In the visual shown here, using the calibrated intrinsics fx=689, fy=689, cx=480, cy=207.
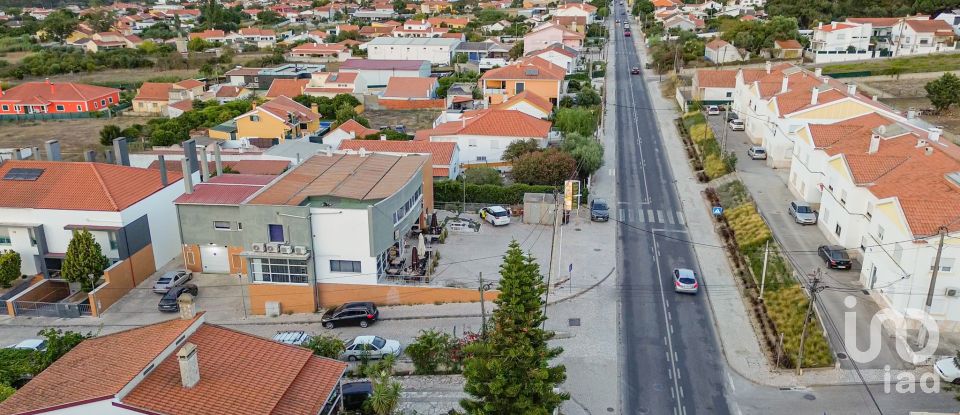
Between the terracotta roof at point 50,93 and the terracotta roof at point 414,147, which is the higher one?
the terracotta roof at point 414,147

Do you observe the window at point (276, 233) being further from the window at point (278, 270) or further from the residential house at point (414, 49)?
the residential house at point (414, 49)

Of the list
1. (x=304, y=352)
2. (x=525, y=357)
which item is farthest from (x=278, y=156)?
(x=525, y=357)

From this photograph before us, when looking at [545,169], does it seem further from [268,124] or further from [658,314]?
[268,124]

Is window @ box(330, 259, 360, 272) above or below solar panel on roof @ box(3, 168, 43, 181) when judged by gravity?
below

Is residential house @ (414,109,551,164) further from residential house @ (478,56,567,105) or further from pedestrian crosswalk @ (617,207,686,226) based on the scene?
residential house @ (478,56,567,105)

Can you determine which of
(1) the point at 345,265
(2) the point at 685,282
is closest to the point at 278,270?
(1) the point at 345,265

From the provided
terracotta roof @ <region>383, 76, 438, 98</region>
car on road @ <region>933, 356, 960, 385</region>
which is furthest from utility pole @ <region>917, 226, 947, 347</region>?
terracotta roof @ <region>383, 76, 438, 98</region>

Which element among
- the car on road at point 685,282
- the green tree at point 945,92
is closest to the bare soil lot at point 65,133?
the car on road at point 685,282
